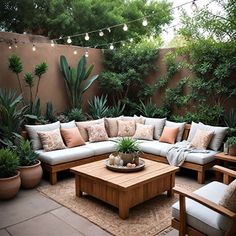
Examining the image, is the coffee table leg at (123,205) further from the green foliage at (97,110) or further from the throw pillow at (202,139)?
the green foliage at (97,110)

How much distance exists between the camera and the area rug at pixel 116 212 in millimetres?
3152

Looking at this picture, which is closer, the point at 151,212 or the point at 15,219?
the point at 15,219

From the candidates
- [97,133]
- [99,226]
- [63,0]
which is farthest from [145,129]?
[63,0]

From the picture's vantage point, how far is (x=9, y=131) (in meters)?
4.75

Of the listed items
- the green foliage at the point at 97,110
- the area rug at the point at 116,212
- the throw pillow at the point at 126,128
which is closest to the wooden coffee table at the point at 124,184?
the area rug at the point at 116,212

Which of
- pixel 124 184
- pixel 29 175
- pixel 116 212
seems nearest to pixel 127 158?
pixel 124 184

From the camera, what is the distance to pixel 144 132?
5.98 meters

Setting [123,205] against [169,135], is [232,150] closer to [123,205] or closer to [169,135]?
[169,135]

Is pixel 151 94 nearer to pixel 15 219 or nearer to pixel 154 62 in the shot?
pixel 154 62

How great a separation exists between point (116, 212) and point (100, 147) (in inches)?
75.8

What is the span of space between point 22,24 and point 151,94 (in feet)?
17.3

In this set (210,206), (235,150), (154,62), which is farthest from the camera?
(154,62)

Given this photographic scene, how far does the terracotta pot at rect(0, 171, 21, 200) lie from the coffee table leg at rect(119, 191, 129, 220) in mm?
1691

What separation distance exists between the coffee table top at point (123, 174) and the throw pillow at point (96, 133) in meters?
1.55
